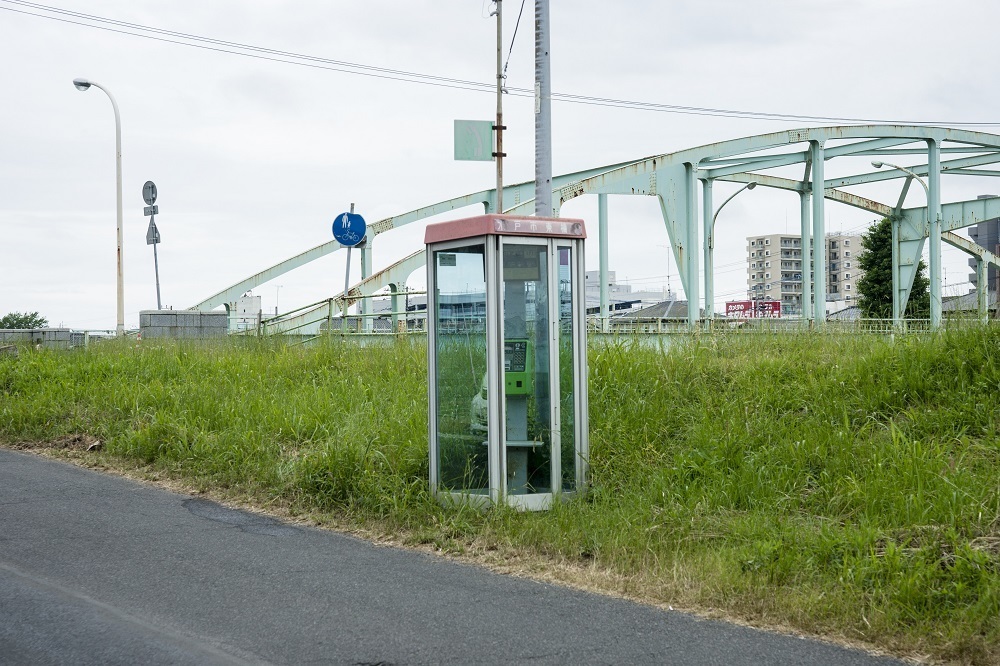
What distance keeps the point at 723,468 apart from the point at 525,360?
1.83 m

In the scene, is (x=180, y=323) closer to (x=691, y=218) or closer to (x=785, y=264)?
(x=691, y=218)

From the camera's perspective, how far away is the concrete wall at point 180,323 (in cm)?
2158

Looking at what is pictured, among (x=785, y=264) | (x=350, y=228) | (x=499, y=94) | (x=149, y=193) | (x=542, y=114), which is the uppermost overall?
(x=785, y=264)

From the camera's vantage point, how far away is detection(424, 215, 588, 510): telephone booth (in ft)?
23.9

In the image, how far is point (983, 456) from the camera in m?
6.73

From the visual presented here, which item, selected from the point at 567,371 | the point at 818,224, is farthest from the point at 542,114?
the point at 818,224

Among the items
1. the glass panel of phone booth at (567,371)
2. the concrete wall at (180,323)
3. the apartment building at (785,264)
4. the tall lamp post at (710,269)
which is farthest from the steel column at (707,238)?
the apartment building at (785,264)

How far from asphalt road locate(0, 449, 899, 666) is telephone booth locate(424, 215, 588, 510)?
43.6 inches

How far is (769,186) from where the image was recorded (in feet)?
115

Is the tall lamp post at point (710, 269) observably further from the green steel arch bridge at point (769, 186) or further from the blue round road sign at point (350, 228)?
the blue round road sign at point (350, 228)

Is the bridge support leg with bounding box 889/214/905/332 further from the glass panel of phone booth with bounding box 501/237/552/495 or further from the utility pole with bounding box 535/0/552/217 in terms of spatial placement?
the glass panel of phone booth with bounding box 501/237/552/495

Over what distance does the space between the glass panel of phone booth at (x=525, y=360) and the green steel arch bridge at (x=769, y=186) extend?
15.9 metres

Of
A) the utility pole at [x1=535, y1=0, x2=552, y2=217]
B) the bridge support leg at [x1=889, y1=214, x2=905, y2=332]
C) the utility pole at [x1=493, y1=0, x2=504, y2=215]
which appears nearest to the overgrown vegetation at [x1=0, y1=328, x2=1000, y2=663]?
the utility pole at [x1=535, y1=0, x2=552, y2=217]

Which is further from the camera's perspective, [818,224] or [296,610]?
[818,224]
